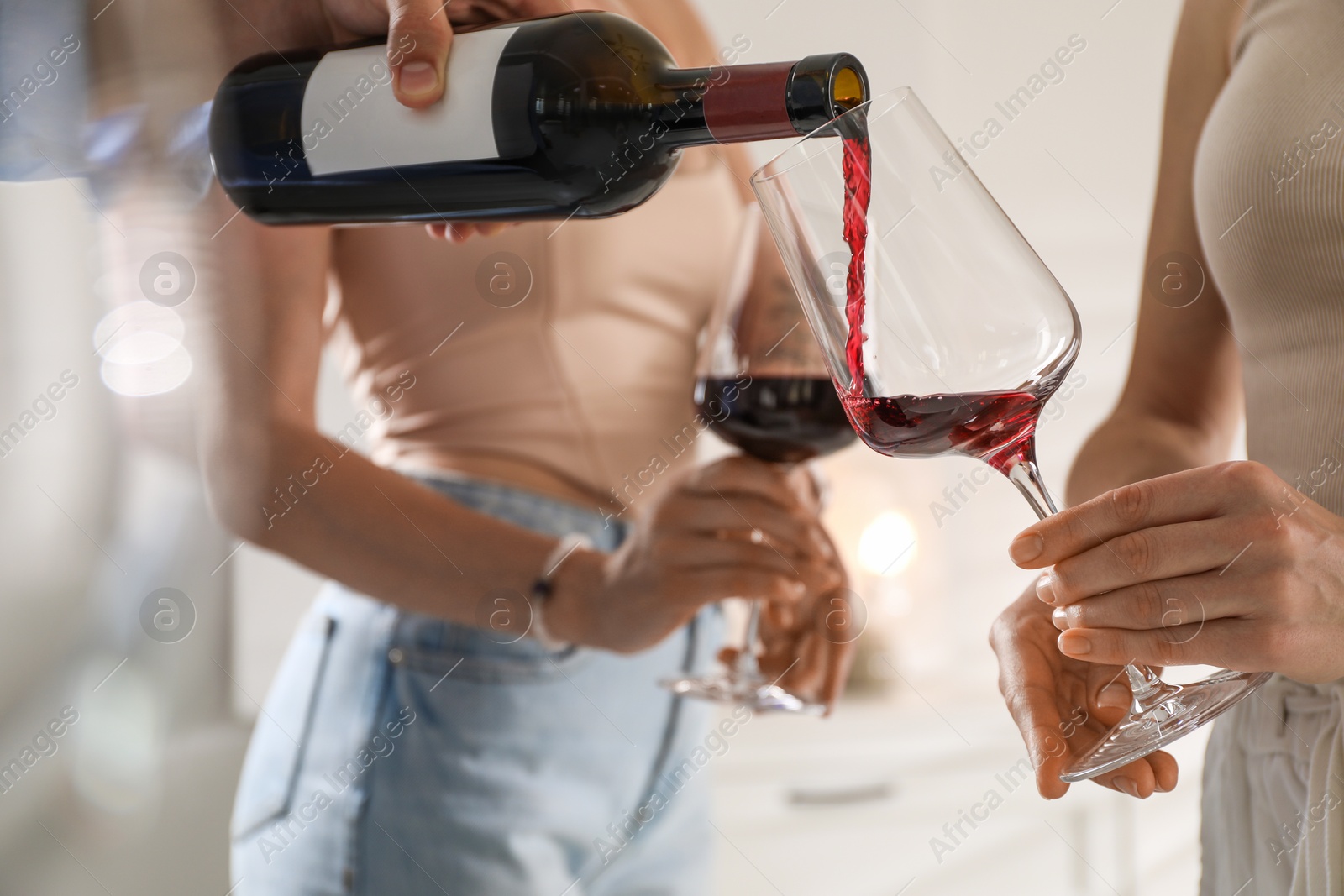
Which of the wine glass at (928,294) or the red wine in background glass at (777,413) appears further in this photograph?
the red wine in background glass at (777,413)

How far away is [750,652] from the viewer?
796 mm

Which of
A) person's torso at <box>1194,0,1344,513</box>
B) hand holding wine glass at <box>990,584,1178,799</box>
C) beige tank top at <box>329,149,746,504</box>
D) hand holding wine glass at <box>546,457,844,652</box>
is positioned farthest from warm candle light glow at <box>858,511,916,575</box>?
hand holding wine glass at <box>990,584,1178,799</box>

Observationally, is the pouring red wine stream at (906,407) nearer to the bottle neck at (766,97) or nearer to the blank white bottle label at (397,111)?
the bottle neck at (766,97)

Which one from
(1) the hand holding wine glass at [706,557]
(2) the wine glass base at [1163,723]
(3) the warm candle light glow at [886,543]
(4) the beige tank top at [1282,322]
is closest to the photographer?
(2) the wine glass base at [1163,723]

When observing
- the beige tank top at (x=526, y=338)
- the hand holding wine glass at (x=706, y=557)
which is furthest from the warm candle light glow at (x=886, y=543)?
the hand holding wine glass at (x=706, y=557)

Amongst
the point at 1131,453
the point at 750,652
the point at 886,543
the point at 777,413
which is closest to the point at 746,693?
the point at 750,652

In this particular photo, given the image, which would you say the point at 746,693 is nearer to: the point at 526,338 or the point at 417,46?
the point at 526,338

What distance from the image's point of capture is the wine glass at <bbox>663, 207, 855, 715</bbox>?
0.71m

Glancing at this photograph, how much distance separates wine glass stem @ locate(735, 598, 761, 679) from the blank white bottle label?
0.44 metres

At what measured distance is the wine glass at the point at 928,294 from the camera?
396 millimetres

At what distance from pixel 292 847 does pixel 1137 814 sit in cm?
168

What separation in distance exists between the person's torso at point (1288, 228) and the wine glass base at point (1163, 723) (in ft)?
0.65

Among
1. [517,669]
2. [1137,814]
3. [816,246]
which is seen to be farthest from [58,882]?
[1137,814]

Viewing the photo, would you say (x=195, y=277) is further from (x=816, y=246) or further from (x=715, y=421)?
(x=816, y=246)
